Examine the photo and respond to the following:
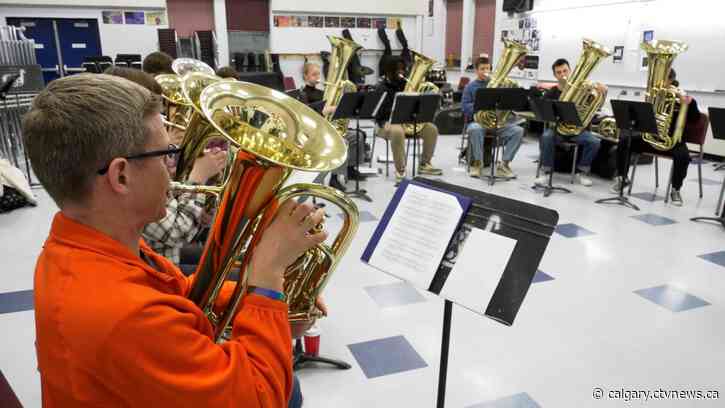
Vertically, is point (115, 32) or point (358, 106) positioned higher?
point (115, 32)

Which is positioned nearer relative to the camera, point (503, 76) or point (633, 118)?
point (633, 118)

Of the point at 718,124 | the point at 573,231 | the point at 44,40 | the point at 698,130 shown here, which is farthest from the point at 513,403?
the point at 44,40

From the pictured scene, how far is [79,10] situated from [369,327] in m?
10.4

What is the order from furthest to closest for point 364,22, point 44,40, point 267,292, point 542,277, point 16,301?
point 364,22 < point 44,40 < point 542,277 < point 16,301 < point 267,292

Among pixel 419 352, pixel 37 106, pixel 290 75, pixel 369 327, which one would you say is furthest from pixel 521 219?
pixel 290 75

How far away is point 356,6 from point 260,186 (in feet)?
38.4

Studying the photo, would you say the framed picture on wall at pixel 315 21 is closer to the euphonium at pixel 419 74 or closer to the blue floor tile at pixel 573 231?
the euphonium at pixel 419 74

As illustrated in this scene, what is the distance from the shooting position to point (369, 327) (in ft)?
8.61

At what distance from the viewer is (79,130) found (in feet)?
2.82

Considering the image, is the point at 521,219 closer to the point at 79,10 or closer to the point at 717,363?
the point at 717,363

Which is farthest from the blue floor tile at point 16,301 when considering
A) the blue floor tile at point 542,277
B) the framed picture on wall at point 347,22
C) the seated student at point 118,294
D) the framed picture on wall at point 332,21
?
the framed picture on wall at point 347,22

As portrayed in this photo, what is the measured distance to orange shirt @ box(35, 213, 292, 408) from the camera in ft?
2.62

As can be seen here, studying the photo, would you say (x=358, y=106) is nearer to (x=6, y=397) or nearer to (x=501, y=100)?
(x=501, y=100)

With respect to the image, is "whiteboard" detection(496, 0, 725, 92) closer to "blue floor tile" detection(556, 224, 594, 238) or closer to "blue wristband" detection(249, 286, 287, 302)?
"blue floor tile" detection(556, 224, 594, 238)
